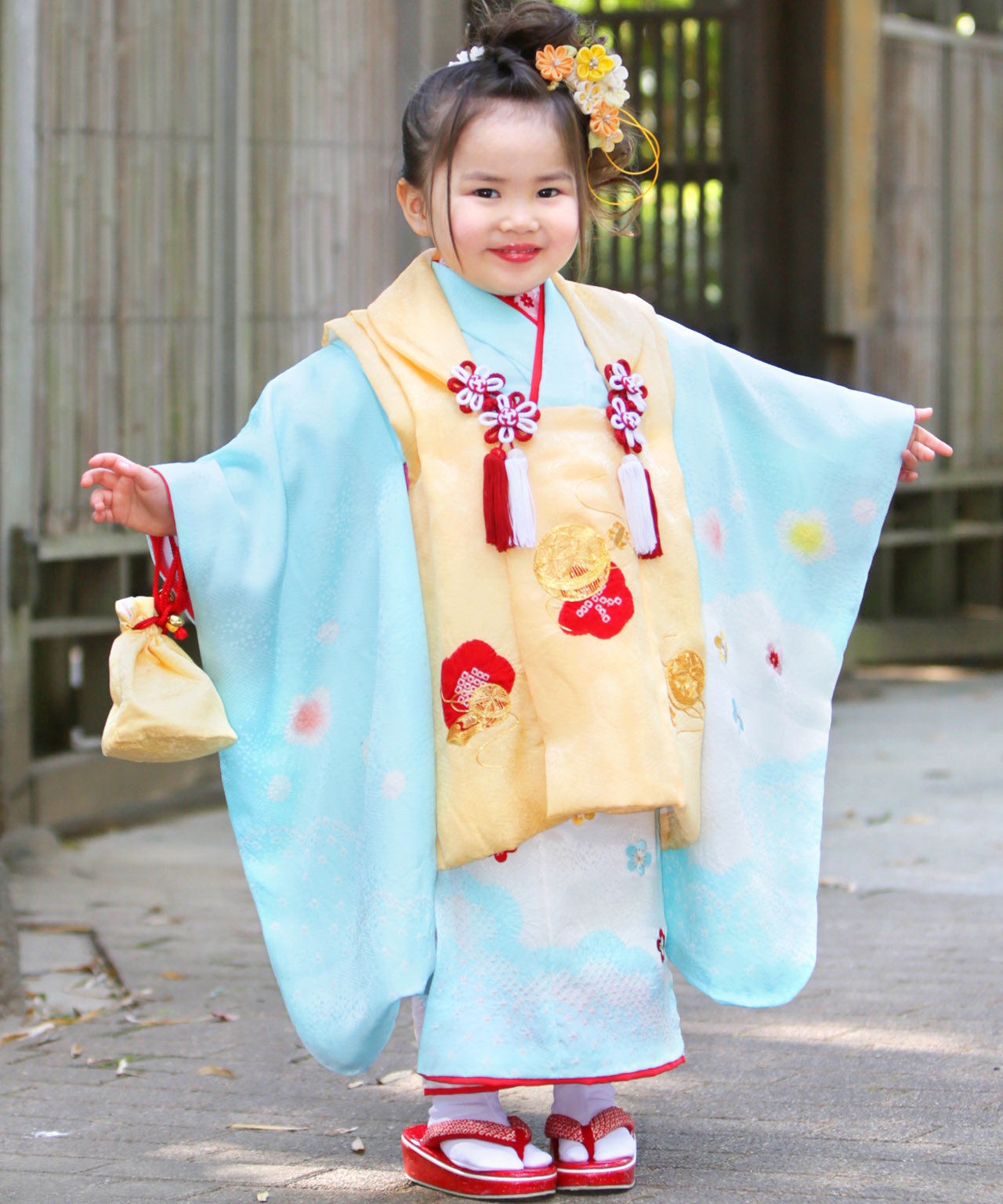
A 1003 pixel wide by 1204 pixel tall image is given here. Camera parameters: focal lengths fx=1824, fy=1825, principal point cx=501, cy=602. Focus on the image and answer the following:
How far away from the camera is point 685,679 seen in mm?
2857

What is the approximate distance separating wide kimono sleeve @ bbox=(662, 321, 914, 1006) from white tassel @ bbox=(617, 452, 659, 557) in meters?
0.19

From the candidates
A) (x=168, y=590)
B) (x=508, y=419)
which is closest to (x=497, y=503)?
(x=508, y=419)

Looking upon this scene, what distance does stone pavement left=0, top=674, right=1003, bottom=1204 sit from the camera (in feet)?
9.27

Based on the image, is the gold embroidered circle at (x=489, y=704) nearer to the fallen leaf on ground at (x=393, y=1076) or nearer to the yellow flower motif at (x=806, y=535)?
the yellow flower motif at (x=806, y=535)

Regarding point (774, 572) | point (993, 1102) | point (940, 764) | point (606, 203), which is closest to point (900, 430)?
point (774, 572)

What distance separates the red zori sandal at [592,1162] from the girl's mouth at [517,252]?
1.34 meters

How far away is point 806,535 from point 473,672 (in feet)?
2.30

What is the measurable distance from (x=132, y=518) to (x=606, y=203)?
951 millimetres

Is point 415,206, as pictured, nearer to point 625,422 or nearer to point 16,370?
point 625,422

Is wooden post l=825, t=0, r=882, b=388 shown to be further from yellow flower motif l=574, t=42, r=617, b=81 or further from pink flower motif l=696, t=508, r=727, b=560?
yellow flower motif l=574, t=42, r=617, b=81

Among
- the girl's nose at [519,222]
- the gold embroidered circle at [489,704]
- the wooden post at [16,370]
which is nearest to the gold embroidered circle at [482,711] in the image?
the gold embroidered circle at [489,704]

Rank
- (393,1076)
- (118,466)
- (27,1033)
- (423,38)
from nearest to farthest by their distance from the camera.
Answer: (118,466), (393,1076), (27,1033), (423,38)

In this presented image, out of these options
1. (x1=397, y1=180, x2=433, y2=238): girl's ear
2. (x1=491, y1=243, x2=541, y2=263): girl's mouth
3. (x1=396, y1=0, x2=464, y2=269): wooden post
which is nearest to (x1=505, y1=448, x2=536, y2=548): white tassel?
(x1=491, y1=243, x2=541, y2=263): girl's mouth

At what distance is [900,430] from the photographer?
3.13m
